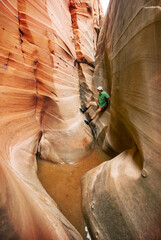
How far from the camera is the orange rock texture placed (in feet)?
4.53

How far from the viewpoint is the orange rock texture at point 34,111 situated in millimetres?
1380

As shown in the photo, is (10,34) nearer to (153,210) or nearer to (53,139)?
(53,139)

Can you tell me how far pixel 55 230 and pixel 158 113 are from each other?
1991mm

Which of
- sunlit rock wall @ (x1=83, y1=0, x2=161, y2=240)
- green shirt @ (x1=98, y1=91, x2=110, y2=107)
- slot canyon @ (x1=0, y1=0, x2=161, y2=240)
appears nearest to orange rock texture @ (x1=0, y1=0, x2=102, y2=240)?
slot canyon @ (x1=0, y1=0, x2=161, y2=240)

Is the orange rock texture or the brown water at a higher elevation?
the orange rock texture

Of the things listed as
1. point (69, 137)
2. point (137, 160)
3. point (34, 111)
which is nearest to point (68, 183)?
point (69, 137)

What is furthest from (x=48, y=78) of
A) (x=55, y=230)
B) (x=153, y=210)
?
(x=153, y=210)

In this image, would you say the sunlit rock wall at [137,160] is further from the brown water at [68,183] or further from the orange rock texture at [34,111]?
the orange rock texture at [34,111]

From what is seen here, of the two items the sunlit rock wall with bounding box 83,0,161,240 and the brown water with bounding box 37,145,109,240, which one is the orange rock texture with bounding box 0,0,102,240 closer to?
the brown water with bounding box 37,145,109,240

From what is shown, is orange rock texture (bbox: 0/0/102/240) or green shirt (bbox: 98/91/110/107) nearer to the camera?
orange rock texture (bbox: 0/0/102/240)

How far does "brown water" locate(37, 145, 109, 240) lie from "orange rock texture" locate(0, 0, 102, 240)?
0.21 m

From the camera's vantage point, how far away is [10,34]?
2.37 m

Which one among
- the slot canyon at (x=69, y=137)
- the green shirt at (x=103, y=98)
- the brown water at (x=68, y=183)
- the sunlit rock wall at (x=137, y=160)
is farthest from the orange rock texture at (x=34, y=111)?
the green shirt at (x=103, y=98)

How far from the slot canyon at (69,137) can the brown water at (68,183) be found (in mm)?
19
